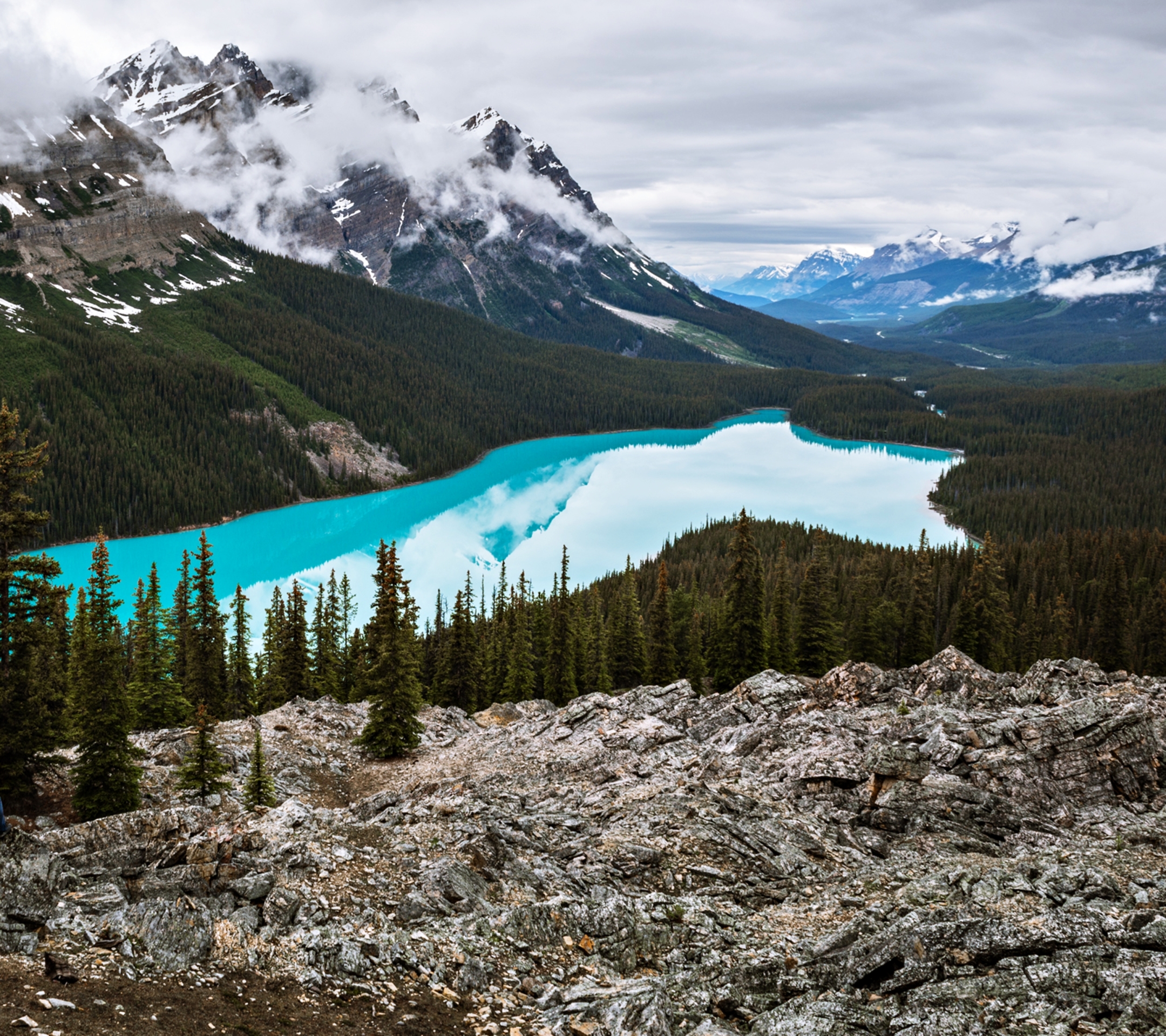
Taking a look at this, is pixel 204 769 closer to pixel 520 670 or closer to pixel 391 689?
pixel 391 689

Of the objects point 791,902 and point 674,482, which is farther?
point 674,482

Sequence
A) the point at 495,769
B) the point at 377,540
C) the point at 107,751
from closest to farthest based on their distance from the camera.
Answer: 1. the point at 107,751
2. the point at 495,769
3. the point at 377,540

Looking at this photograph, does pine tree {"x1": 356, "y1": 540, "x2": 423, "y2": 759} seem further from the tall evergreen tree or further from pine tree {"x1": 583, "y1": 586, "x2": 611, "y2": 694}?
pine tree {"x1": 583, "y1": 586, "x2": 611, "y2": 694}

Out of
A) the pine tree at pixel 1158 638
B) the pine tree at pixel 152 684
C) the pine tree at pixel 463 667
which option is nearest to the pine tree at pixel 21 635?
the pine tree at pixel 152 684

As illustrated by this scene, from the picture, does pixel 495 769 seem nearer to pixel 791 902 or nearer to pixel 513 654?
pixel 791 902

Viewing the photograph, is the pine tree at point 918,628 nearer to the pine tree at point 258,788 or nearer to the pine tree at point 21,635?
the pine tree at point 258,788

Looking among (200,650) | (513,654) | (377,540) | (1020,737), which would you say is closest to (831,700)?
(1020,737)
